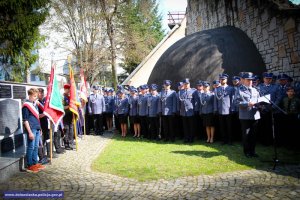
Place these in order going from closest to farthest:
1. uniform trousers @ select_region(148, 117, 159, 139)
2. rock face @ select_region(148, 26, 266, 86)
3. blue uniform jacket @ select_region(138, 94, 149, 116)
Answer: rock face @ select_region(148, 26, 266, 86), uniform trousers @ select_region(148, 117, 159, 139), blue uniform jacket @ select_region(138, 94, 149, 116)

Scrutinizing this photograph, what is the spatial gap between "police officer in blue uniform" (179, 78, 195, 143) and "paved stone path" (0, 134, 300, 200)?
3928 mm

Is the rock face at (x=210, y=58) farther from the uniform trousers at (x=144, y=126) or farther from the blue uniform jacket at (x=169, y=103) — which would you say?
the uniform trousers at (x=144, y=126)

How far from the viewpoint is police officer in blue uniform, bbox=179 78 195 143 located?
32.1 ft

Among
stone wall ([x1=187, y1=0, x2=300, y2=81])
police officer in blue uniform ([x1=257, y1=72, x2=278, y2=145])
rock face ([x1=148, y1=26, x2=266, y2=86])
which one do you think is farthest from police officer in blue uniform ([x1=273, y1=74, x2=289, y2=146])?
rock face ([x1=148, y1=26, x2=266, y2=86])

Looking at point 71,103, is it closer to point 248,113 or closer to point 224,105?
point 224,105

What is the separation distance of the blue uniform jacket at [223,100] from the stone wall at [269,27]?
7.97ft

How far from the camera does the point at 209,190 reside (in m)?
4.93

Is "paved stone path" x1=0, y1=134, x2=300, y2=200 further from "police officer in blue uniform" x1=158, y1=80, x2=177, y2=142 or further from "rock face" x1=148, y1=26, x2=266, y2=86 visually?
"rock face" x1=148, y1=26, x2=266, y2=86

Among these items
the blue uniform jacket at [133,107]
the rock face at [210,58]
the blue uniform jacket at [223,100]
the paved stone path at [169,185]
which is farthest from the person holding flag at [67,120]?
the blue uniform jacket at [223,100]

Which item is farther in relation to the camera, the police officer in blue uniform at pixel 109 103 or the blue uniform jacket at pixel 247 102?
the police officer in blue uniform at pixel 109 103

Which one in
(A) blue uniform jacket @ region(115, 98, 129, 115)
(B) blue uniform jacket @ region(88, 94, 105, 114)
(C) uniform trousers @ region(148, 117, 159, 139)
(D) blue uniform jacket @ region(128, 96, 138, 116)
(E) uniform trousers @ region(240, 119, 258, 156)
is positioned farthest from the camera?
(B) blue uniform jacket @ region(88, 94, 105, 114)

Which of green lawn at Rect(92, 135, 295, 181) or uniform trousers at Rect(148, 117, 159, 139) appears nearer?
green lawn at Rect(92, 135, 295, 181)

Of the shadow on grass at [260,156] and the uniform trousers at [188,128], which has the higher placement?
the uniform trousers at [188,128]

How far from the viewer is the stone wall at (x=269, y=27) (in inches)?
363
